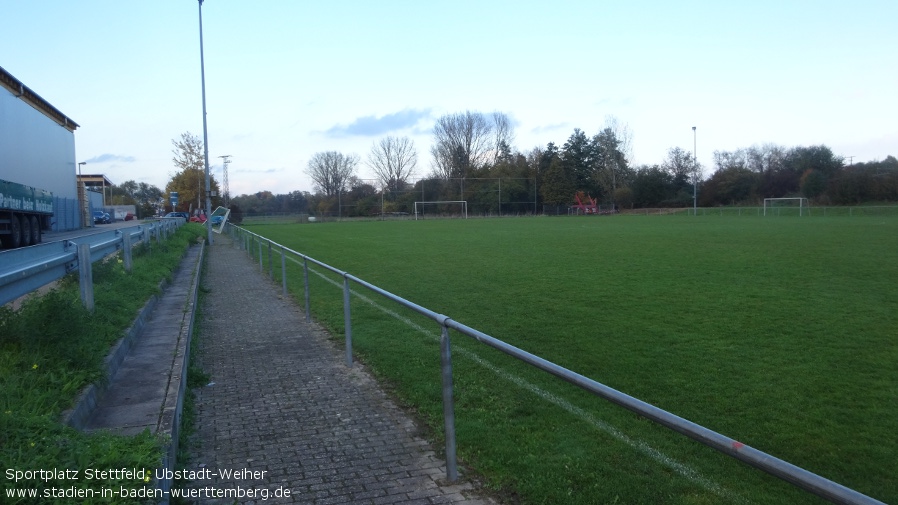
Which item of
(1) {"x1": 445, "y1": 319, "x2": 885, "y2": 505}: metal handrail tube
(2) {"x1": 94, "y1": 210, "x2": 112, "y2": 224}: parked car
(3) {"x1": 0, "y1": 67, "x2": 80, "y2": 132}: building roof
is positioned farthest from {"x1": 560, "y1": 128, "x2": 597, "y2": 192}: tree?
(1) {"x1": 445, "y1": 319, "x2": 885, "y2": 505}: metal handrail tube

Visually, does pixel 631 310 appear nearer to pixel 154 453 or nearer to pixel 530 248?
pixel 154 453

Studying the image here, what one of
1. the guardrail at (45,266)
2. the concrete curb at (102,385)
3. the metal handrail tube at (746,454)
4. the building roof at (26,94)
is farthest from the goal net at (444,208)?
the metal handrail tube at (746,454)

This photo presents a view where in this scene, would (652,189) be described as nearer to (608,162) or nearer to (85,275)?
(608,162)

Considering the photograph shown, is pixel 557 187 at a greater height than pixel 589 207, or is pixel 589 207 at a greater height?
pixel 557 187

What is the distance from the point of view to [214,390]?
5.82 metres

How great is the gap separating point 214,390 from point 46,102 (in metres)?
26.4

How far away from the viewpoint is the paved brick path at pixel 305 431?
3.74 metres

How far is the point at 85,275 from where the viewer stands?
20.0 ft

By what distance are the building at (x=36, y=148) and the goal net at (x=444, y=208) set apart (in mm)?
43159

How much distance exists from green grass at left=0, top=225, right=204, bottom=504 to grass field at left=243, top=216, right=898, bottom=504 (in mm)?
1979

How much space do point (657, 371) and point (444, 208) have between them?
67736 mm

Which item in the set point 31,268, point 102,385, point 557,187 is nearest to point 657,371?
point 102,385

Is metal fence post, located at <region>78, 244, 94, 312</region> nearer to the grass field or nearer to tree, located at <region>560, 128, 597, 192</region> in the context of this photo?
the grass field

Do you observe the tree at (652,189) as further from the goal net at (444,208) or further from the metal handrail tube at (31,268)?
the metal handrail tube at (31,268)
